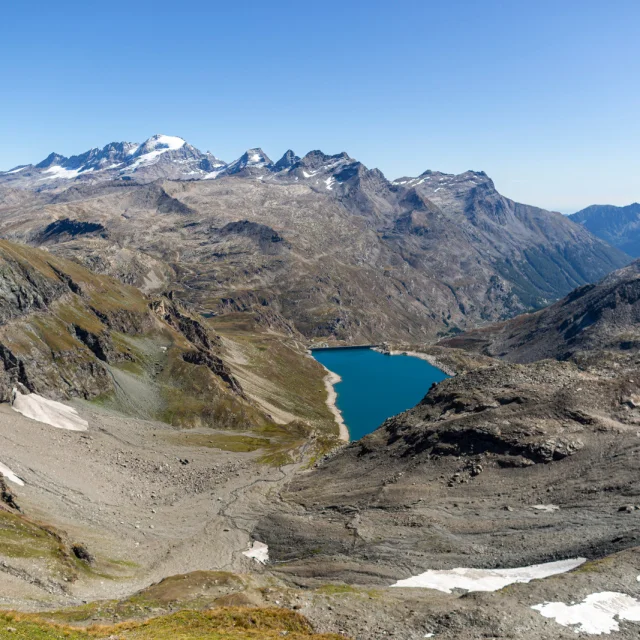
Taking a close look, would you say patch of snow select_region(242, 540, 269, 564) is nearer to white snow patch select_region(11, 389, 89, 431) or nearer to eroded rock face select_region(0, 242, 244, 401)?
white snow patch select_region(11, 389, 89, 431)

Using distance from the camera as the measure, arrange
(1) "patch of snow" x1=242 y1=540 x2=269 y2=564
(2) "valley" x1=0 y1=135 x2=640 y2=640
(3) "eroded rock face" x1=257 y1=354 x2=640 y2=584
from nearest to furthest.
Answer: (2) "valley" x1=0 y1=135 x2=640 y2=640
(3) "eroded rock face" x1=257 y1=354 x2=640 y2=584
(1) "patch of snow" x1=242 y1=540 x2=269 y2=564

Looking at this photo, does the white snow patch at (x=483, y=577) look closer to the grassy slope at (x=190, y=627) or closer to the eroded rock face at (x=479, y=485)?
the eroded rock face at (x=479, y=485)

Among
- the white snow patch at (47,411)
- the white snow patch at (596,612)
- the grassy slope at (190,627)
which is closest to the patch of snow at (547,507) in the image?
the white snow patch at (596,612)

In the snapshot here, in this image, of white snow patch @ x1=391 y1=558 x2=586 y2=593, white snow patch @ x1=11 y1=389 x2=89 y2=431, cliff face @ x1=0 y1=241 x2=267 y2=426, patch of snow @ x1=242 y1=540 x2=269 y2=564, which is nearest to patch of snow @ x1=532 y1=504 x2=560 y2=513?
white snow patch @ x1=391 y1=558 x2=586 y2=593

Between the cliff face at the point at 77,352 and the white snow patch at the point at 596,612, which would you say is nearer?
the white snow patch at the point at 596,612

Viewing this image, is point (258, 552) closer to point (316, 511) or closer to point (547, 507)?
point (316, 511)

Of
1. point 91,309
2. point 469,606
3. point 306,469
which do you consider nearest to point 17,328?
point 91,309
